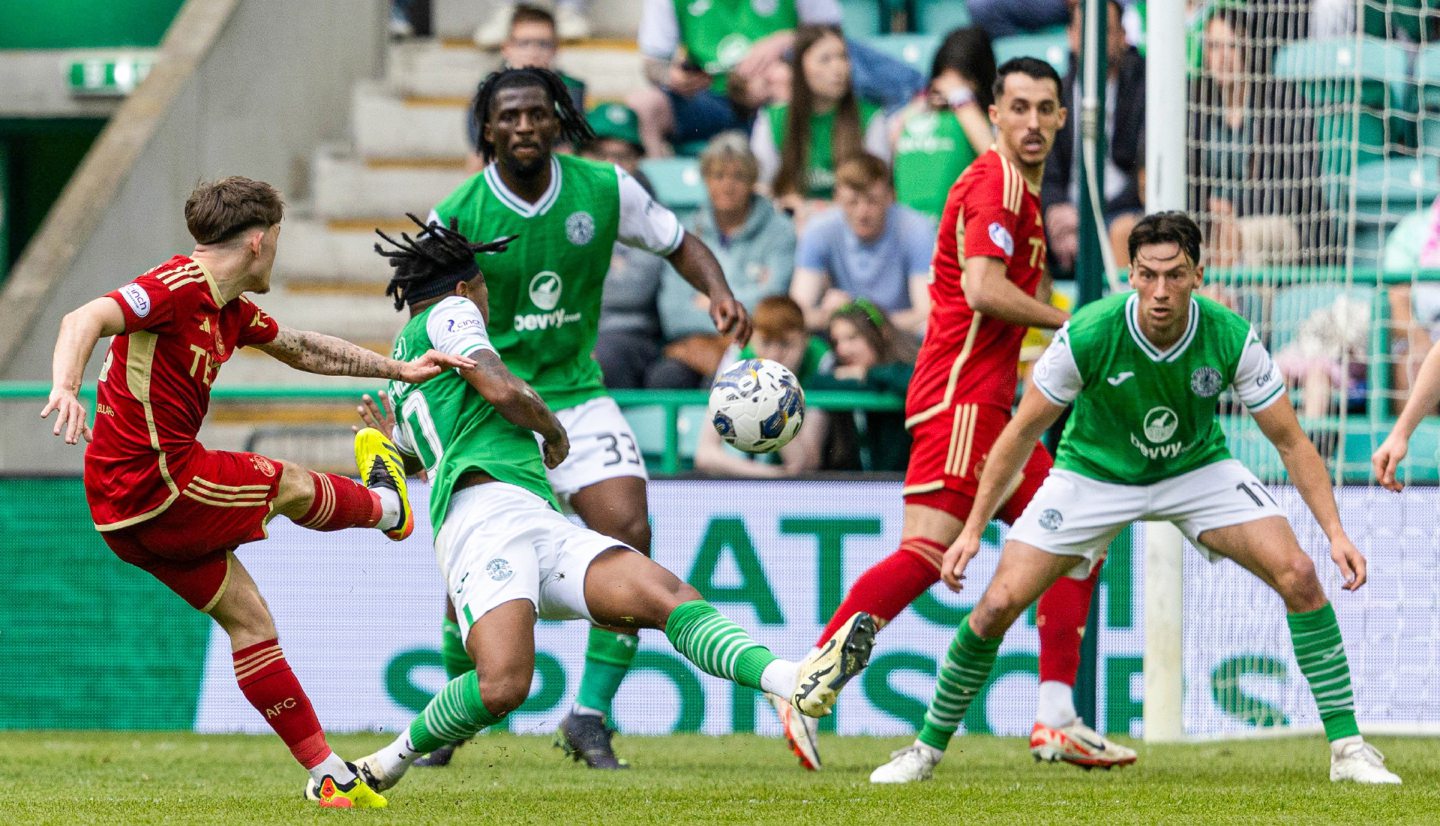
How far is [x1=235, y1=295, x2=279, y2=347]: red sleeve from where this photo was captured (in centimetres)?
579

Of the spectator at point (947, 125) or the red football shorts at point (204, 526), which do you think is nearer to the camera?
the red football shorts at point (204, 526)

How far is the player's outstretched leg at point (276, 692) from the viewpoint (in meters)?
5.72

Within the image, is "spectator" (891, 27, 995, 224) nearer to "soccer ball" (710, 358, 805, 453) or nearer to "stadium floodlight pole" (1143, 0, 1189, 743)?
"stadium floodlight pole" (1143, 0, 1189, 743)

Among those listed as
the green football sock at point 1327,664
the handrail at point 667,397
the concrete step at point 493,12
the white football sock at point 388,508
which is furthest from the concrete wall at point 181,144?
the green football sock at point 1327,664

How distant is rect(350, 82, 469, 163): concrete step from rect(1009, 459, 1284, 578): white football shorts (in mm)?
7436

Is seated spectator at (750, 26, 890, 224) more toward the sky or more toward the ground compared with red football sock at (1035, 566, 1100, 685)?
more toward the sky

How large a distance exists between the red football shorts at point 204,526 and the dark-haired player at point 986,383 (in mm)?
1960

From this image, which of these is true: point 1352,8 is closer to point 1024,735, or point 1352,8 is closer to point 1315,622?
point 1024,735

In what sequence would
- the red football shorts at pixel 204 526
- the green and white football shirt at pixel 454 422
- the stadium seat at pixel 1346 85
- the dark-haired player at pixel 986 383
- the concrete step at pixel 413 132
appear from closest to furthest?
the red football shorts at pixel 204 526, the green and white football shirt at pixel 454 422, the dark-haired player at pixel 986 383, the stadium seat at pixel 1346 85, the concrete step at pixel 413 132

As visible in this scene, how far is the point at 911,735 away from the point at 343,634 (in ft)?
8.70

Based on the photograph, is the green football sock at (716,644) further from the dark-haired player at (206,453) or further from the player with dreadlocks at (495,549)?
the dark-haired player at (206,453)

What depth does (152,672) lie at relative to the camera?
9117mm

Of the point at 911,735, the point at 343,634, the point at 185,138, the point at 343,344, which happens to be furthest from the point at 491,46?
the point at 343,344

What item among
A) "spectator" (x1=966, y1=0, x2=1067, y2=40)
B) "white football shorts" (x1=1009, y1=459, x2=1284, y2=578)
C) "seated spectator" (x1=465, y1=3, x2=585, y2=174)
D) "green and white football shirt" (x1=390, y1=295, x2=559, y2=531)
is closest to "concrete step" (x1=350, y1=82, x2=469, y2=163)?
"seated spectator" (x1=465, y1=3, x2=585, y2=174)
